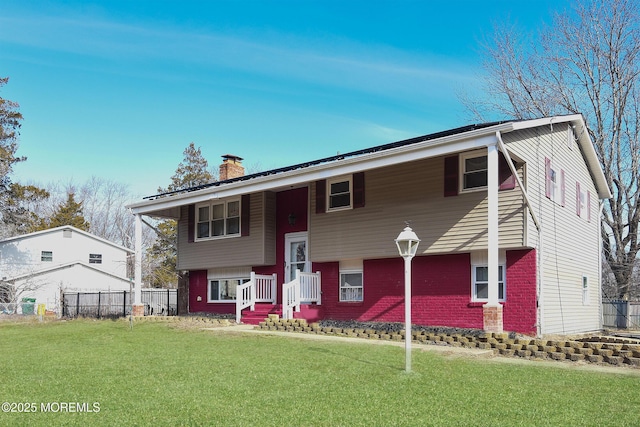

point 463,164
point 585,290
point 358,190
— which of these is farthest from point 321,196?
point 585,290

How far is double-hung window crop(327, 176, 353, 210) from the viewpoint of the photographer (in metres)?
17.5

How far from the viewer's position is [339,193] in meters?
17.8

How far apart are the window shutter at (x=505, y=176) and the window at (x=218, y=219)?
956 cm

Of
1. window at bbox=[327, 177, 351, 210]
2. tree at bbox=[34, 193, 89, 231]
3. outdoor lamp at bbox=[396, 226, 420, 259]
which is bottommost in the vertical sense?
outdoor lamp at bbox=[396, 226, 420, 259]

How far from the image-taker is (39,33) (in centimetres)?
1842

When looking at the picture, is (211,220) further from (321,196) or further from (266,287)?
(321,196)

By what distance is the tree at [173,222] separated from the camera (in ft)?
142

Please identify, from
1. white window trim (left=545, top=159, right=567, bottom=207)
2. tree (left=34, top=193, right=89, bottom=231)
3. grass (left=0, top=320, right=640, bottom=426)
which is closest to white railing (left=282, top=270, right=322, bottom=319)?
grass (left=0, top=320, right=640, bottom=426)

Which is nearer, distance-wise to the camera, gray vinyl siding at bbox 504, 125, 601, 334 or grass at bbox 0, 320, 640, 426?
grass at bbox 0, 320, 640, 426

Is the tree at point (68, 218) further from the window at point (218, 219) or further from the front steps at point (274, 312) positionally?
the front steps at point (274, 312)

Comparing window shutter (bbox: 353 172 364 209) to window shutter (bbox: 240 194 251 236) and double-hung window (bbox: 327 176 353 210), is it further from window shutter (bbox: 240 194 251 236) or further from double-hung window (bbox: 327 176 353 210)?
window shutter (bbox: 240 194 251 236)

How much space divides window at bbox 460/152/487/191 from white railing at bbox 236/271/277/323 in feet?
24.6

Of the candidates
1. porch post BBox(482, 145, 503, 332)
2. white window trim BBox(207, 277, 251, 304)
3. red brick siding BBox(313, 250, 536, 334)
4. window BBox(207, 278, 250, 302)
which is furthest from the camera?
→ window BBox(207, 278, 250, 302)

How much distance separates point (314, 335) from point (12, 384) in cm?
783
